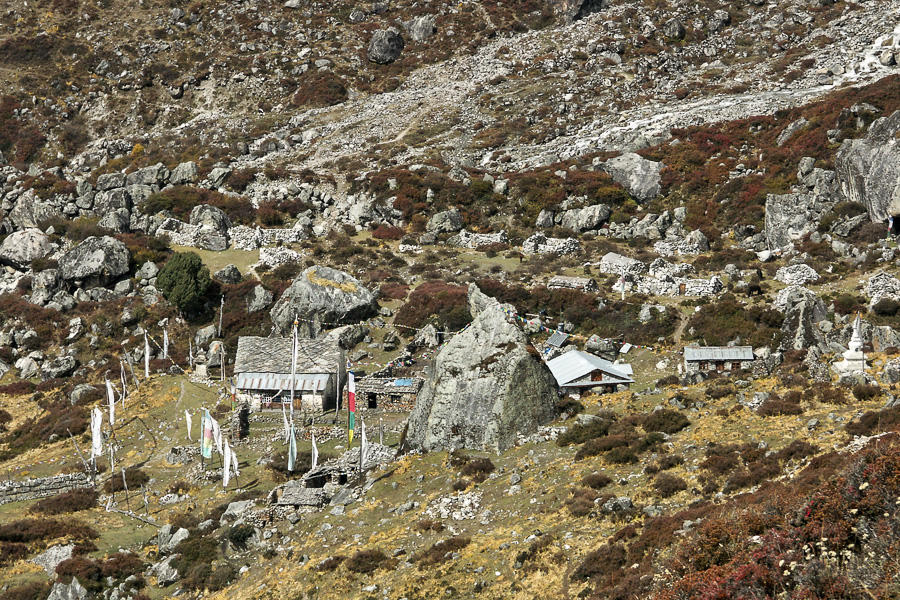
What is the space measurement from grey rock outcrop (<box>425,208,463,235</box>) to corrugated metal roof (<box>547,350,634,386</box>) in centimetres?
3023

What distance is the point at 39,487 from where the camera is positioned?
127ft

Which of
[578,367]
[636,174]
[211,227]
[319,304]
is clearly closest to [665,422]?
[578,367]

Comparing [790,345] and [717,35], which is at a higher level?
[717,35]

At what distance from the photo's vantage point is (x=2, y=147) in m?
105

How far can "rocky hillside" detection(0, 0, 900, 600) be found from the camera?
81.1 feet

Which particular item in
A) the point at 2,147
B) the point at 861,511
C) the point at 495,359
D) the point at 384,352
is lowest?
the point at 384,352

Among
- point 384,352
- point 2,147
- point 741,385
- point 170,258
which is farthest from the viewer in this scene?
point 2,147

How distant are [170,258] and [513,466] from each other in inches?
1696

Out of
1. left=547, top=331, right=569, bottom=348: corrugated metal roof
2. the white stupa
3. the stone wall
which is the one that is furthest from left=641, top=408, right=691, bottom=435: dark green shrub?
the stone wall

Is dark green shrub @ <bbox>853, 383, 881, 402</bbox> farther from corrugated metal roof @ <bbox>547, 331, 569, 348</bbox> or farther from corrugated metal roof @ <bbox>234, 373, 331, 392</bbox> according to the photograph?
corrugated metal roof @ <bbox>234, 373, 331, 392</bbox>

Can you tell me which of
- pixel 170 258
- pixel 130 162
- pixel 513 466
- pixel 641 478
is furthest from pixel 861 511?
pixel 130 162

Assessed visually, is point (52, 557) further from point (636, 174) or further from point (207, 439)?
point (636, 174)

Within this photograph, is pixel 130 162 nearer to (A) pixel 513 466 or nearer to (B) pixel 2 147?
(B) pixel 2 147

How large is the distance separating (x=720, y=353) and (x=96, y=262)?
50.2 metres
